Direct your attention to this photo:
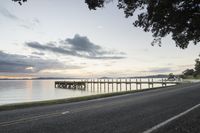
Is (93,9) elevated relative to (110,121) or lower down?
elevated

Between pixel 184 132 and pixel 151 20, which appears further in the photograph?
pixel 151 20

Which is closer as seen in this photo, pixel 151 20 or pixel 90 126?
pixel 90 126

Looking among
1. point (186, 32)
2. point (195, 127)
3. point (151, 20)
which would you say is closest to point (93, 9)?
point (151, 20)

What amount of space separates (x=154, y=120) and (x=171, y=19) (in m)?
11.7

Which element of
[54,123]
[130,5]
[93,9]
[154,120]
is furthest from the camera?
[130,5]

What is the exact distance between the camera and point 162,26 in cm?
2211

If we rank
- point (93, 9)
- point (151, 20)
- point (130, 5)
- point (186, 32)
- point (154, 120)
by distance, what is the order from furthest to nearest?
1. point (186, 32)
2. point (151, 20)
3. point (130, 5)
4. point (93, 9)
5. point (154, 120)

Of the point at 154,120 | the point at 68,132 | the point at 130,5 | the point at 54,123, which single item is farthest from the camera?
the point at 130,5

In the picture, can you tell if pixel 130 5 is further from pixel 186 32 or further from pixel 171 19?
pixel 186 32

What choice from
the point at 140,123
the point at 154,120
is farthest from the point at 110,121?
the point at 154,120

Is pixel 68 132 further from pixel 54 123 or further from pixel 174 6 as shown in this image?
pixel 174 6

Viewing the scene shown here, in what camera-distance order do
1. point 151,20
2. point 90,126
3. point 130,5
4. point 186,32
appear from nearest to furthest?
point 90,126
point 130,5
point 151,20
point 186,32

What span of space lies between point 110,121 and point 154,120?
175cm

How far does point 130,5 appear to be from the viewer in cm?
1886
